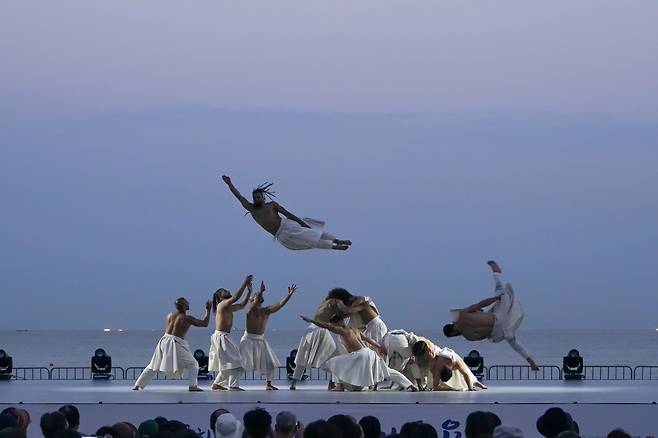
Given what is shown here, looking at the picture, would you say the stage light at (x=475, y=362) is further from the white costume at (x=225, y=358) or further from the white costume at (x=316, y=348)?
the white costume at (x=225, y=358)

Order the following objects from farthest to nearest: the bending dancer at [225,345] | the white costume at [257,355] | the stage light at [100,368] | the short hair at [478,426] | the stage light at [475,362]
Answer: the stage light at [100,368], the stage light at [475,362], the white costume at [257,355], the bending dancer at [225,345], the short hair at [478,426]

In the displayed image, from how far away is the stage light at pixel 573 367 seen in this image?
24.9 m

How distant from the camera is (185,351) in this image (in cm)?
2086

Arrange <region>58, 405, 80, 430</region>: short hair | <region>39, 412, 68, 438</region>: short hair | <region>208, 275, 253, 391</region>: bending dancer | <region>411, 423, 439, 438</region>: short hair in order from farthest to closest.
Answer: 1. <region>208, 275, 253, 391</region>: bending dancer
2. <region>58, 405, 80, 430</region>: short hair
3. <region>39, 412, 68, 438</region>: short hair
4. <region>411, 423, 439, 438</region>: short hair

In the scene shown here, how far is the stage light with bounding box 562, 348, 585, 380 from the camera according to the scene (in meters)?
24.9

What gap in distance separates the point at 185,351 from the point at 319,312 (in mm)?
2108

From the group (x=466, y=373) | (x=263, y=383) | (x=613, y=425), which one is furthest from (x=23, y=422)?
(x=263, y=383)

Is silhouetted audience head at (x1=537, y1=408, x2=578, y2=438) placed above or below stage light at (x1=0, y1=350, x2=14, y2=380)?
below

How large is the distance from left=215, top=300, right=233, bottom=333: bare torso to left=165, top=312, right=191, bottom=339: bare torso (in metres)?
0.44

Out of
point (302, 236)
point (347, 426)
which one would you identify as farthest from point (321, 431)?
point (302, 236)

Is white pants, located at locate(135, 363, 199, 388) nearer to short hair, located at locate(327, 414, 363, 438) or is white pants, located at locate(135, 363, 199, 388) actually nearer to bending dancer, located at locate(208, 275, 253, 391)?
bending dancer, located at locate(208, 275, 253, 391)

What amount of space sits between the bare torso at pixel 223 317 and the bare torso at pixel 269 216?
266 cm

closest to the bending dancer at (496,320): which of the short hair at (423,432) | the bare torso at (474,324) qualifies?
the bare torso at (474,324)

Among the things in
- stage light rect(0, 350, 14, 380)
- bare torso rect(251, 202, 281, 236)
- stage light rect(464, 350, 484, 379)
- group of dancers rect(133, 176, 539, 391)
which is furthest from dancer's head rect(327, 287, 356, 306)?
stage light rect(0, 350, 14, 380)
